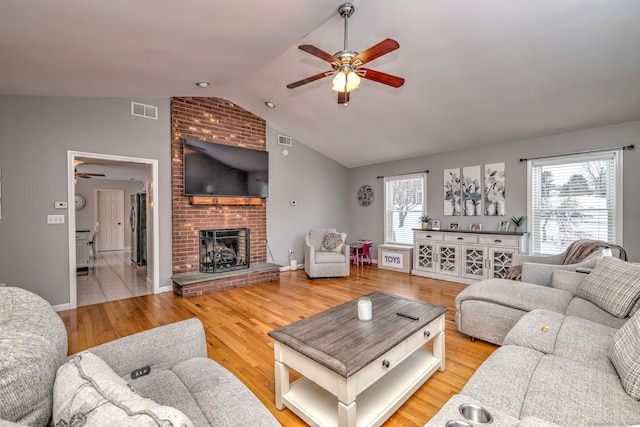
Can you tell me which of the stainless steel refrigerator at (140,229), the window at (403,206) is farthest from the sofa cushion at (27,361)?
the stainless steel refrigerator at (140,229)

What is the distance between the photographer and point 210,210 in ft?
16.3

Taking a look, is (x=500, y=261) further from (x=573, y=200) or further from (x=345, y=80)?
(x=345, y=80)

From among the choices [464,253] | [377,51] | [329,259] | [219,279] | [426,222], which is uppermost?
[377,51]

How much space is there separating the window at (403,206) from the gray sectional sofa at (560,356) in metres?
3.38

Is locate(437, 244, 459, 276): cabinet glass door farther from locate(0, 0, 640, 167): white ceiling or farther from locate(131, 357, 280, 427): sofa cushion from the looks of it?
locate(131, 357, 280, 427): sofa cushion

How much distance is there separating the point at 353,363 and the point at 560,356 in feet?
4.03

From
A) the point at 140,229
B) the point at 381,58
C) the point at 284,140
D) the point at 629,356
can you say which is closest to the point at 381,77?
the point at 381,58

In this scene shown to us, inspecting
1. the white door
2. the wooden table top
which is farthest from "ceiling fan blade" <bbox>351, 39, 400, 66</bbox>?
the white door

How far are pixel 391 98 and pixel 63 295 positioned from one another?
5128 millimetres

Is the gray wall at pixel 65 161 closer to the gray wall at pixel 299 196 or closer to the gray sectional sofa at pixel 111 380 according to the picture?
the gray wall at pixel 299 196

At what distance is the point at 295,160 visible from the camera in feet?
20.3

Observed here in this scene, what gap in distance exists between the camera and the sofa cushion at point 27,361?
31.9 inches

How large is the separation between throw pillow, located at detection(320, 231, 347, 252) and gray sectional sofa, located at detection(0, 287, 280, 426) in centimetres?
399

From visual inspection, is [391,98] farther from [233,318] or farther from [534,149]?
[233,318]
